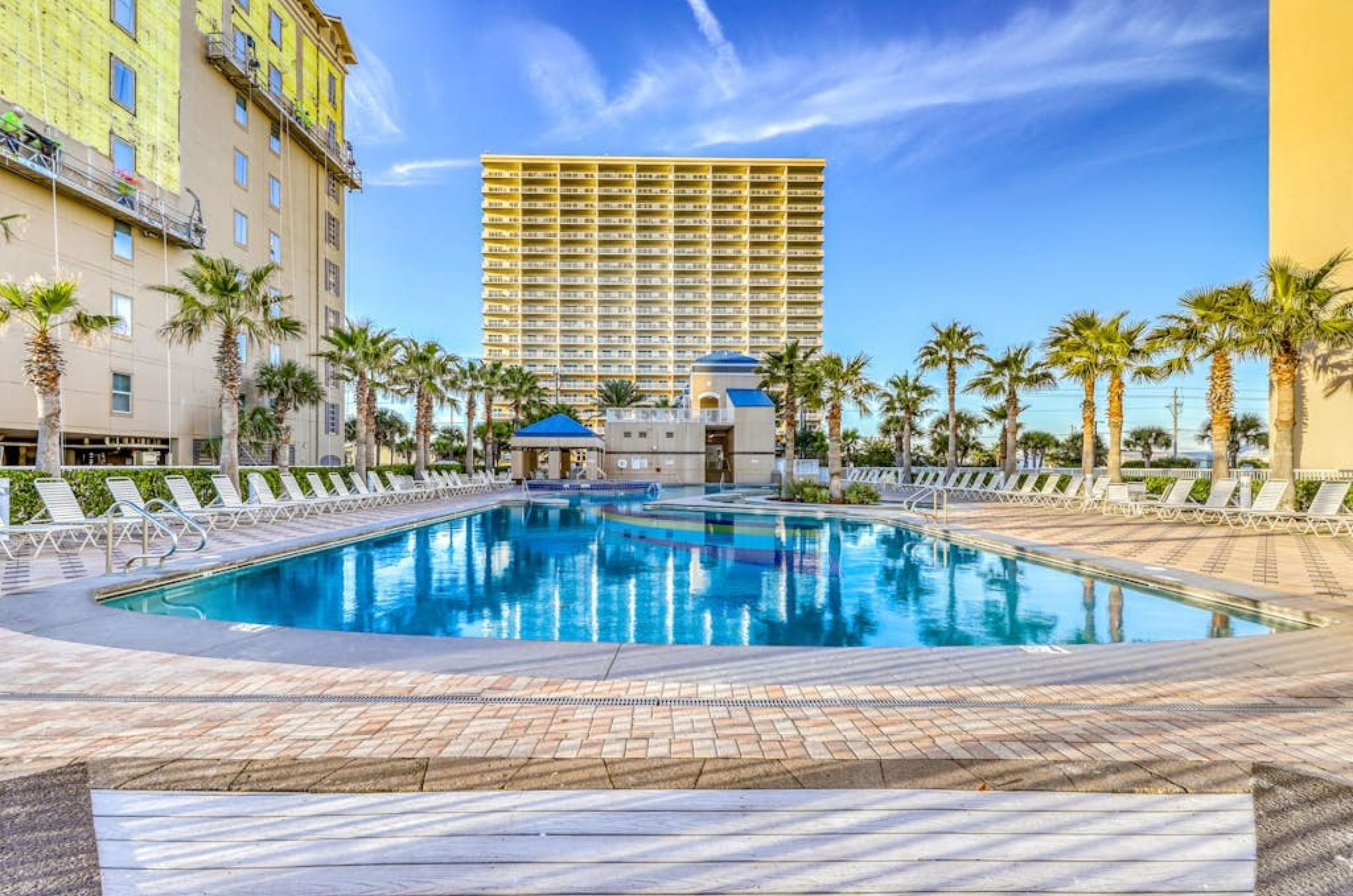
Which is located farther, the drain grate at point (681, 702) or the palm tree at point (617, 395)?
the palm tree at point (617, 395)

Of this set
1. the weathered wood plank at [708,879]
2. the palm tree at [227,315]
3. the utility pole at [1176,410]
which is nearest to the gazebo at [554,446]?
the palm tree at [227,315]

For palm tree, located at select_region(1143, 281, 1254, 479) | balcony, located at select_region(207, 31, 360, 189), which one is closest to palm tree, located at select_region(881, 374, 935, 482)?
palm tree, located at select_region(1143, 281, 1254, 479)

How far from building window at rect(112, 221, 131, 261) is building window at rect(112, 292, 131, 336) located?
3.33 ft

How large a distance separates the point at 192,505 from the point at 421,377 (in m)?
13.2

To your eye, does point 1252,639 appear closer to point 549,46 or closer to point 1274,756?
point 1274,756

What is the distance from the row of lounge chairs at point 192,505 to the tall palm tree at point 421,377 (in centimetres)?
Answer: 216

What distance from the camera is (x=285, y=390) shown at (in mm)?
22031

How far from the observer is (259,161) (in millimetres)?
23453

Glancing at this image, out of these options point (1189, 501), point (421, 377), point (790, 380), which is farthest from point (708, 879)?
point (421, 377)

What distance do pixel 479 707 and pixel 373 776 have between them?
925 mm

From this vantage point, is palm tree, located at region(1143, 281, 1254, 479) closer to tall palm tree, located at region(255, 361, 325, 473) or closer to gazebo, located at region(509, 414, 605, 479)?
gazebo, located at region(509, 414, 605, 479)

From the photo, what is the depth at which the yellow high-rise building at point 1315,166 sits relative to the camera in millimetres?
16172

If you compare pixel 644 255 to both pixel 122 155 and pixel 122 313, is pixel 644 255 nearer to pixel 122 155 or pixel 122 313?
pixel 122 155

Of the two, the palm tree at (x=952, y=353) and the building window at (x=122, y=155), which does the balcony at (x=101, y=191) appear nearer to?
the building window at (x=122, y=155)
